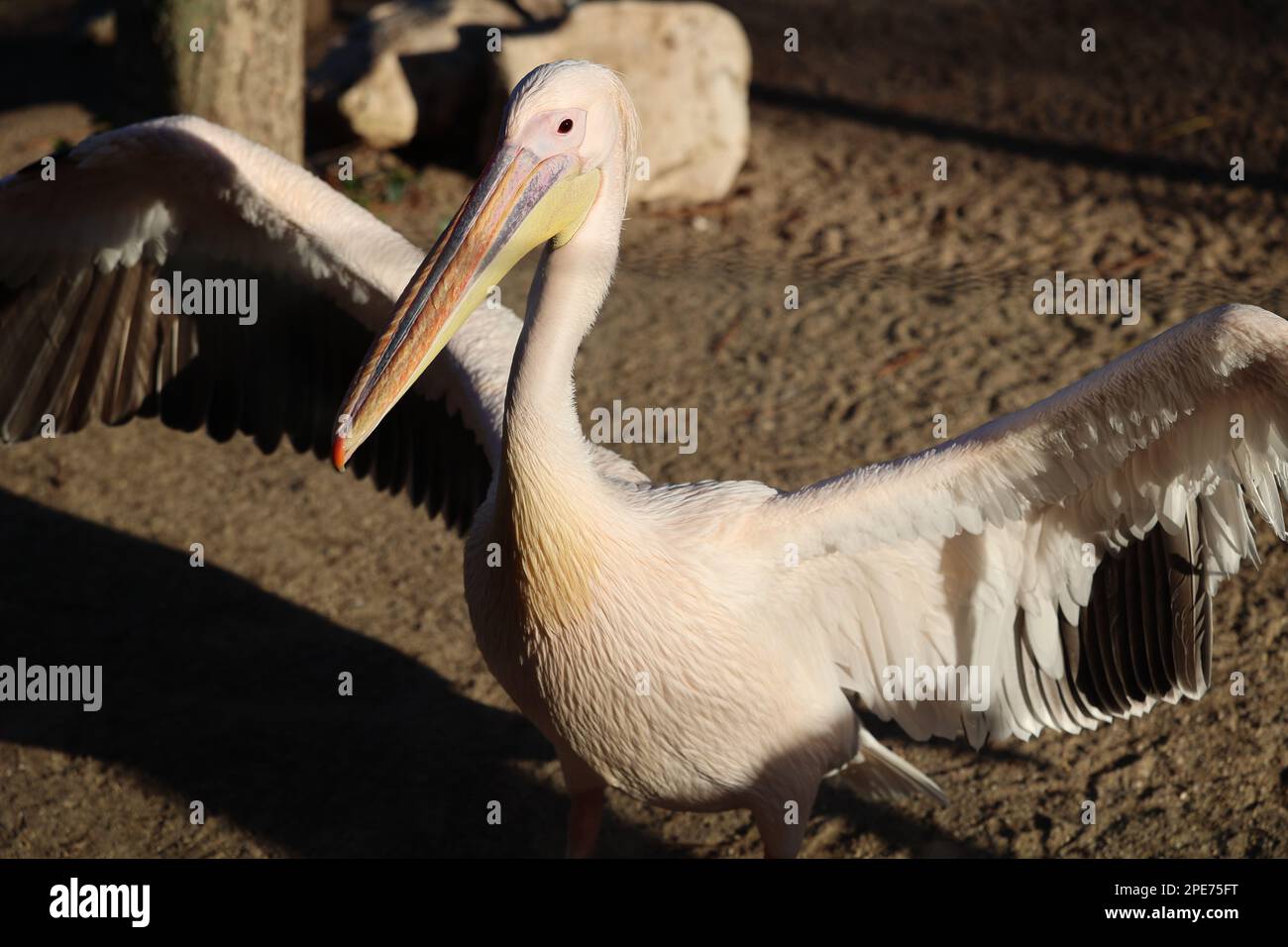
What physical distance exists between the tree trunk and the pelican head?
267 centimetres

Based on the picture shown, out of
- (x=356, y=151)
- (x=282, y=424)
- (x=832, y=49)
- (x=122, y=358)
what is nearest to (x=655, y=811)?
(x=282, y=424)

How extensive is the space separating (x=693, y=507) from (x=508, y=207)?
0.68 meters

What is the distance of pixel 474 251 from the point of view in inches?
88.4

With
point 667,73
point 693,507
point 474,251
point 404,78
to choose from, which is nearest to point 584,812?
point 693,507

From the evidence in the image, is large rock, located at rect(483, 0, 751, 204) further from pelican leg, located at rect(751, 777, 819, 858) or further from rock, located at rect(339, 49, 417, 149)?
pelican leg, located at rect(751, 777, 819, 858)

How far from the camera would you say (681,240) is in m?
5.54

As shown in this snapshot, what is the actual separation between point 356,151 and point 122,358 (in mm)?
2963

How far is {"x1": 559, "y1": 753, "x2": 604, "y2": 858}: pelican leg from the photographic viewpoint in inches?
112

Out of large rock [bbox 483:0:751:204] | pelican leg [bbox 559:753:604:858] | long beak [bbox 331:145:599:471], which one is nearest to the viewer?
long beak [bbox 331:145:599:471]

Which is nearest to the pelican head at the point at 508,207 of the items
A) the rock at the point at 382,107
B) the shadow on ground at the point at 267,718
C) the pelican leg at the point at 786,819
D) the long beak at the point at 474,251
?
the long beak at the point at 474,251

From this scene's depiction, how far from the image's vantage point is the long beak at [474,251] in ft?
7.25

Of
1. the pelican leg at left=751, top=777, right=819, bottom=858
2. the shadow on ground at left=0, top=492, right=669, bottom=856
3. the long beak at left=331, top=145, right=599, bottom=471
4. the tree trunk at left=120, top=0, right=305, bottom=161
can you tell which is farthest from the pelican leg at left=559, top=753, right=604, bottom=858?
the tree trunk at left=120, top=0, right=305, bottom=161

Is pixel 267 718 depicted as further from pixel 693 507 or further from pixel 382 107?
pixel 382 107
